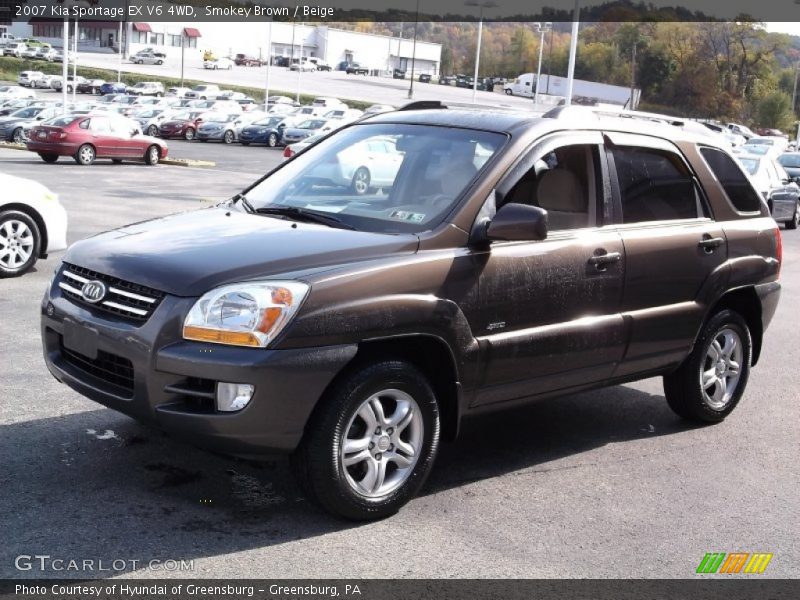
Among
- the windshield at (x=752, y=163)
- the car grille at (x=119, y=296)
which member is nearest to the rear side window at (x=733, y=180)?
the car grille at (x=119, y=296)

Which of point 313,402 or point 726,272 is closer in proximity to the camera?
point 313,402

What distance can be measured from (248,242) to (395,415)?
3.39 feet

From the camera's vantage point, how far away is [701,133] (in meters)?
6.91

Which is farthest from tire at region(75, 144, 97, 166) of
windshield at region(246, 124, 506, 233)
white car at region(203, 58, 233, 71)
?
white car at region(203, 58, 233, 71)

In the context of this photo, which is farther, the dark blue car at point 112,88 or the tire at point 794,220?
the dark blue car at point 112,88

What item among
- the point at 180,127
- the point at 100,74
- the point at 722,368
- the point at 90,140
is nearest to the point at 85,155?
the point at 90,140

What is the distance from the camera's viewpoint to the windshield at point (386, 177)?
17.4 feet

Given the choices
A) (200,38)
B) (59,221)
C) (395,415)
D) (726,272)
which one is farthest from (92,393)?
(200,38)

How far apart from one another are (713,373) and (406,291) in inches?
114

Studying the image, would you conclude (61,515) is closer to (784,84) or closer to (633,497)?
(633,497)

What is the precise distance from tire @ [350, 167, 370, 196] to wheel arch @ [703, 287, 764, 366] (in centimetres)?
249

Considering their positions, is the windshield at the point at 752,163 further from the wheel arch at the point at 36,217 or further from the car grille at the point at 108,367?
the car grille at the point at 108,367

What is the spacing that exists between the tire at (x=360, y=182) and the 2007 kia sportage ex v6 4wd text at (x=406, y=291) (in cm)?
1

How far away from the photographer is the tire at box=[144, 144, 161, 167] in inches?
1332
